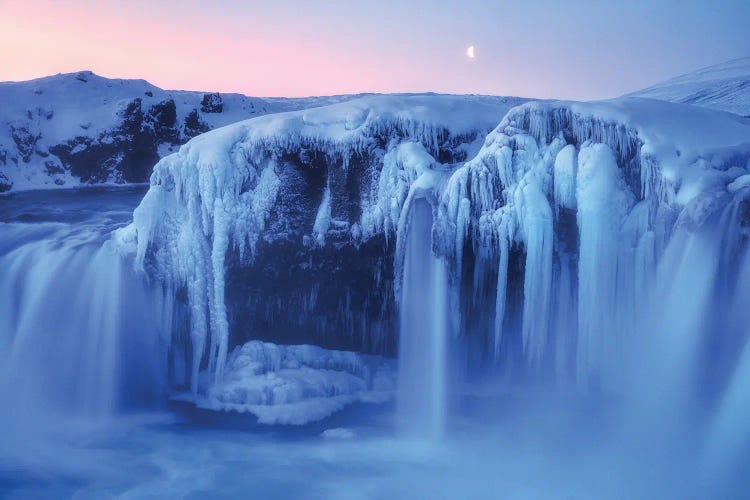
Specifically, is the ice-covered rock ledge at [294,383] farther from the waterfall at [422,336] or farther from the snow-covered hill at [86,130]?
the snow-covered hill at [86,130]

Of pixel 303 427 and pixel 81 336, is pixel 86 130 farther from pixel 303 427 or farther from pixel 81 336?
pixel 303 427

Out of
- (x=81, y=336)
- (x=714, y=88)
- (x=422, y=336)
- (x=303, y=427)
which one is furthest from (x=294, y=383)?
(x=714, y=88)

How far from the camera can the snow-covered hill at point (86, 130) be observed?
20203 mm

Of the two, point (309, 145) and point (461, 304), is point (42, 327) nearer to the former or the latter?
point (309, 145)

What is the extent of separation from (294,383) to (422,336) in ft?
6.53

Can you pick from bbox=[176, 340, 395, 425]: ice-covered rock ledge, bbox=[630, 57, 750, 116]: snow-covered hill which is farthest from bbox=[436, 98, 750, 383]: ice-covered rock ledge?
bbox=[630, 57, 750, 116]: snow-covered hill

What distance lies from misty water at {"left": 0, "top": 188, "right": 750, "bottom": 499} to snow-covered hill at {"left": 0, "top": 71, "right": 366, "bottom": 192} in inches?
415

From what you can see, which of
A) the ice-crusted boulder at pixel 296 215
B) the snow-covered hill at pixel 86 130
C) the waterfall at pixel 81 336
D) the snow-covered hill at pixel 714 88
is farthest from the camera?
the snow-covered hill at pixel 86 130

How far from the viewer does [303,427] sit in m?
8.14

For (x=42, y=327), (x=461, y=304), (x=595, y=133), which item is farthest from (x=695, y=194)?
(x=42, y=327)

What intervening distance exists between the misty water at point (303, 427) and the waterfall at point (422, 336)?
0.06ft

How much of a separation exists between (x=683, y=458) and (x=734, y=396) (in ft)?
2.69

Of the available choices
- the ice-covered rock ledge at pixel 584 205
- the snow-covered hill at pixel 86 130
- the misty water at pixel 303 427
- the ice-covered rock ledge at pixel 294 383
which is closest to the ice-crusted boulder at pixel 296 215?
the ice-covered rock ledge at pixel 294 383

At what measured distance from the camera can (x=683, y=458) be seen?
20.6ft
